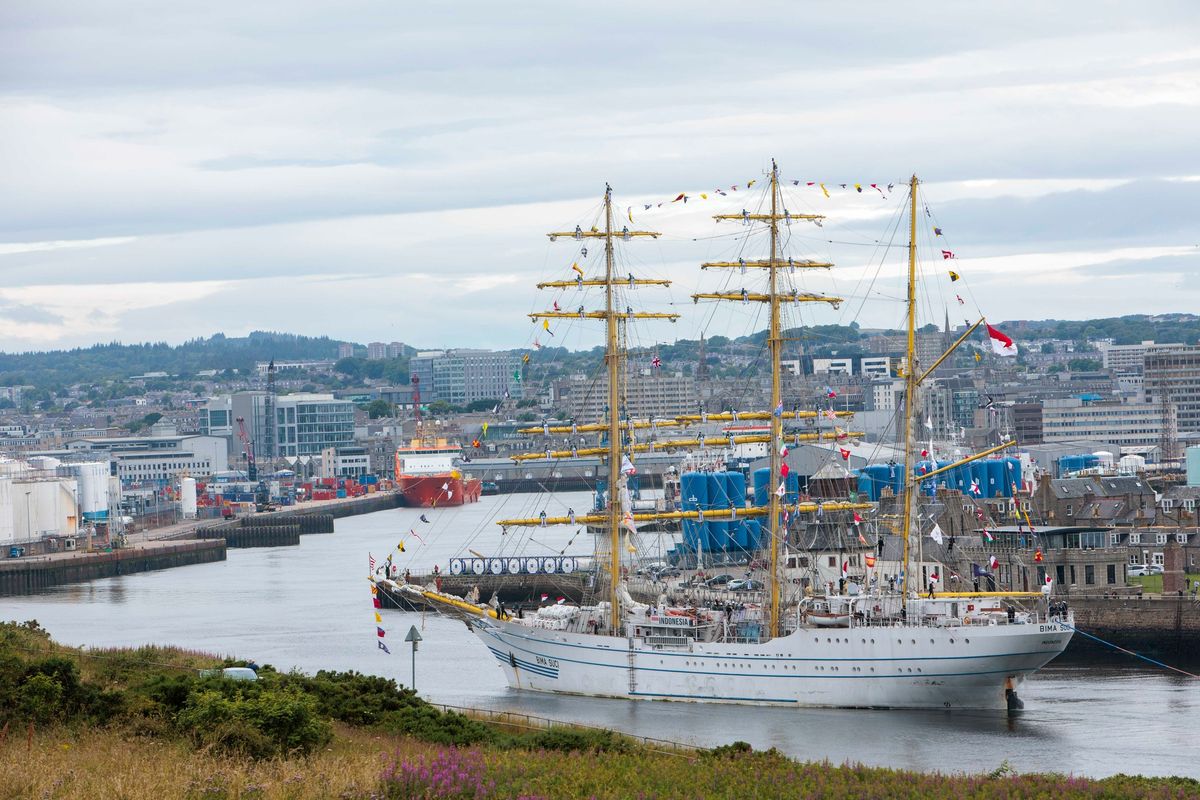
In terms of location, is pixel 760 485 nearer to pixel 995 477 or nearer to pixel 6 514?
pixel 995 477

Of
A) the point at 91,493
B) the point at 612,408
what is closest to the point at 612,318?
the point at 612,408

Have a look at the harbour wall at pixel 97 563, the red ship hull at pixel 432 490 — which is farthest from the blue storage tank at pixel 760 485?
the red ship hull at pixel 432 490

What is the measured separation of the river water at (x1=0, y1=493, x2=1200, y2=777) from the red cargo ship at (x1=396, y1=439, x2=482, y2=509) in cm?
7008

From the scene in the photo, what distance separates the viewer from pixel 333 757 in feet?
100

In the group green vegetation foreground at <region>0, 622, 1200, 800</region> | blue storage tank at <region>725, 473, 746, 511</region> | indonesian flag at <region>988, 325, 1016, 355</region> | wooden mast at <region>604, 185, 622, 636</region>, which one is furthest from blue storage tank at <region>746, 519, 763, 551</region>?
green vegetation foreground at <region>0, 622, 1200, 800</region>

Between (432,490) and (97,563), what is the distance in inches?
2600

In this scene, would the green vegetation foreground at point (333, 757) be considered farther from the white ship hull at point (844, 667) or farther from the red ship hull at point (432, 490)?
the red ship hull at point (432, 490)

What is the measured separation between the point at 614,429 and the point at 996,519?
82.3ft

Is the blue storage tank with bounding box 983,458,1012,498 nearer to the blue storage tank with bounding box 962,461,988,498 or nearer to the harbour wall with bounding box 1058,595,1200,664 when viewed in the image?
the blue storage tank with bounding box 962,461,988,498

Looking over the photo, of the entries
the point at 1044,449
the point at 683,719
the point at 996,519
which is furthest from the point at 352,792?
the point at 1044,449

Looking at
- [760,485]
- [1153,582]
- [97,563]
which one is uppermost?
[760,485]

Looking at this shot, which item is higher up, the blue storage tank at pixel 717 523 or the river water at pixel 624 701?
the blue storage tank at pixel 717 523

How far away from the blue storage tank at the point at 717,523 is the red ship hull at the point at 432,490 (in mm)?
77715

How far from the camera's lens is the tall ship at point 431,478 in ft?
542
